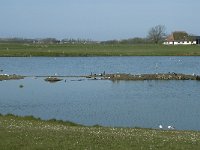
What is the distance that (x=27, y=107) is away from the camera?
136 feet

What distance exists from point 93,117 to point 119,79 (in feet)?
124

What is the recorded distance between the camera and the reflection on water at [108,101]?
3419cm

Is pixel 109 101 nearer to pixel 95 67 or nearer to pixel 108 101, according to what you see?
pixel 108 101

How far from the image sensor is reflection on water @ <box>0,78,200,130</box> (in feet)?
112

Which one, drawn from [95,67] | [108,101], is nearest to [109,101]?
[108,101]

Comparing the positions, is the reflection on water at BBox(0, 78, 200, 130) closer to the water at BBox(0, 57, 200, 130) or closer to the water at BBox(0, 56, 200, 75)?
the water at BBox(0, 57, 200, 130)

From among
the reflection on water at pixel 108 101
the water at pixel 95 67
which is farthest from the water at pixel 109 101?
the water at pixel 95 67

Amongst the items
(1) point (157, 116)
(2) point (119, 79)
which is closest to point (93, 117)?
(1) point (157, 116)

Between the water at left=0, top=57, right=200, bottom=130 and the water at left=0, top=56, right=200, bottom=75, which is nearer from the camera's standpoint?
the water at left=0, top=57, right=200, bottom=130

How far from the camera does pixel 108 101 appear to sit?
45844mm

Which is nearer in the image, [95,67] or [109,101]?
[109,101]

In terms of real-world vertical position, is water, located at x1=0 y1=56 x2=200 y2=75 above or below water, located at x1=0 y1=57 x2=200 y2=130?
below

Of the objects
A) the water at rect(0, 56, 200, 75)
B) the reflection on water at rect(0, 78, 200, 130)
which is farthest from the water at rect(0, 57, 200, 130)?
the water at rect(0, 56, 200, 75)

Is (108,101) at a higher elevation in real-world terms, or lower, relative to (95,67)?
higher
